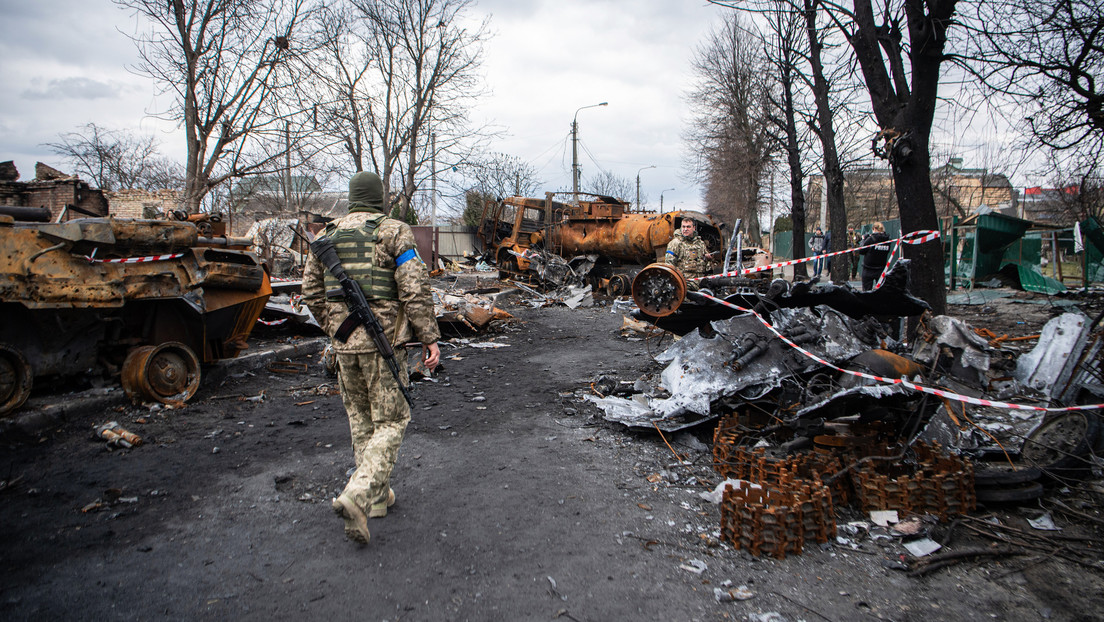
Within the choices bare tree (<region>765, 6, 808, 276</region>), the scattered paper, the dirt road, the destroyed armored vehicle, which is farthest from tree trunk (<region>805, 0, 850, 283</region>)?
the destroyed armored vehicle

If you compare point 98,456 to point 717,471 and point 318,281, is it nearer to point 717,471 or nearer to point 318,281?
point 318,281

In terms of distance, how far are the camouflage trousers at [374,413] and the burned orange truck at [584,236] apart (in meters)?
11.3

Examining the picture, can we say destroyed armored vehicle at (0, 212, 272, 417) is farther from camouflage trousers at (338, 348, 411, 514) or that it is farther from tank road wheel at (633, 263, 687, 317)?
tank road wheel at (633, 263, 687, 317)

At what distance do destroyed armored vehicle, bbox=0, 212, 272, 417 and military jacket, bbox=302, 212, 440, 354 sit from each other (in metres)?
2.70

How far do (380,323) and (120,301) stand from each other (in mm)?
3127

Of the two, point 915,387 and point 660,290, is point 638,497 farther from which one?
point 660,290

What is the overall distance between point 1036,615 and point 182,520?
13.7ft

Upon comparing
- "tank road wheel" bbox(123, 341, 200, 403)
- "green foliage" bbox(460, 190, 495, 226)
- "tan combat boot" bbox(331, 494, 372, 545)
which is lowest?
"tan combat boot" bbox(331, 494, 372, 545)

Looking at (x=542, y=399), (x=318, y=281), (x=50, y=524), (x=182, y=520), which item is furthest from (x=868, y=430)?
(x=50, y=524)

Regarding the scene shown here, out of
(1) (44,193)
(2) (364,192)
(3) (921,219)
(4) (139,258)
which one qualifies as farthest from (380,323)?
(1) (44,193)

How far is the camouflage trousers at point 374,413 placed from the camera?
3125 millimetres

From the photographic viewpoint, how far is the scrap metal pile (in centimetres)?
325

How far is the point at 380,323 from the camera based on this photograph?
327 centimetres

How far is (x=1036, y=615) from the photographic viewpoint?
2.42 meters
